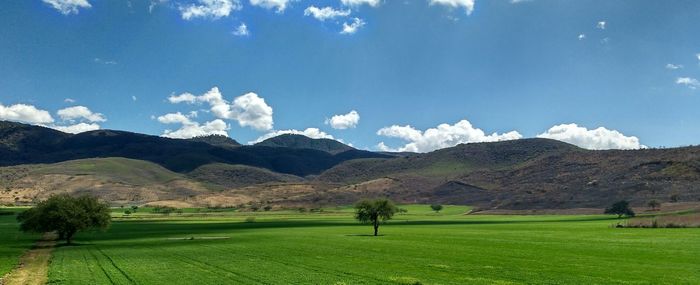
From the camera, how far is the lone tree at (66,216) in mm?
84312

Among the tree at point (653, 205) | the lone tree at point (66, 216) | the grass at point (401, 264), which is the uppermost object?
the tree at point (653, 205)

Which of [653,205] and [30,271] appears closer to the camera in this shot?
[30,271]

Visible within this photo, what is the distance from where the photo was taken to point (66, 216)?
84188mm

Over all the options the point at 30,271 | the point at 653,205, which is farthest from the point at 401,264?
the point at 653,205

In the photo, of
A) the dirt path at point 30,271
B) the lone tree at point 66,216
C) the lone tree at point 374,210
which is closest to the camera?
the dirt path at point 30,271

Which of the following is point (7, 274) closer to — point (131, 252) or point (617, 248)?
point (131, 252)

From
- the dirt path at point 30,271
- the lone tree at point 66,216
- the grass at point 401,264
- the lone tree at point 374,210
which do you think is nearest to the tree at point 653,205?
the lone tree at point 374,210

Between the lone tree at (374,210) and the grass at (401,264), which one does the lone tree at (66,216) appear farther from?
the lone tree at (374,210)

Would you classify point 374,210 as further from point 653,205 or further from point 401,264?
point 653,205

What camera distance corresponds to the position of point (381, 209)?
3989 inches

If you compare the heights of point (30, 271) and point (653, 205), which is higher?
point (653, 205)

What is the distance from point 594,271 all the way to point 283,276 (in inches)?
889

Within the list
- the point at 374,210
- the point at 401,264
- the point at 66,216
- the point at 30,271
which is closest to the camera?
the point at 401,264

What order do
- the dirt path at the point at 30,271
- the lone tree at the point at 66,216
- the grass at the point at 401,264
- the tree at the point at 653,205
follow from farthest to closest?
the tree at the point at 653,205 < the lone tree at the point at 66,216 < the dirt path at the point at 30,271 < the grass at the point at 401,264
